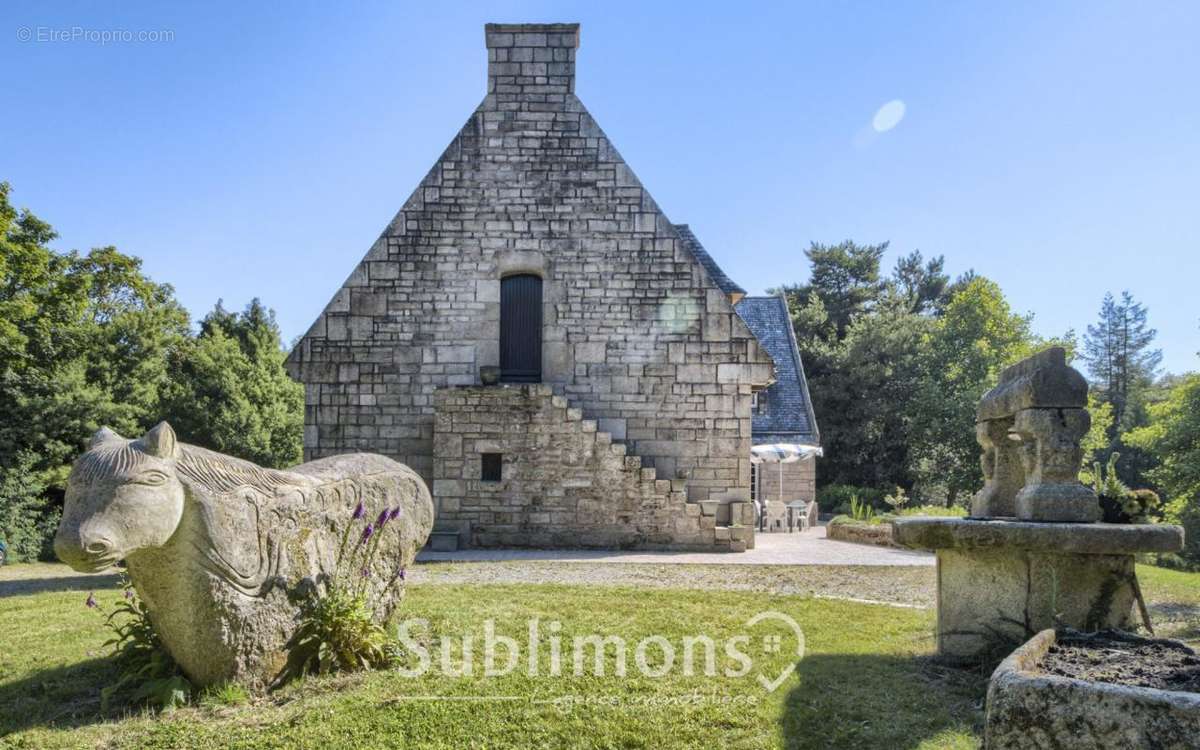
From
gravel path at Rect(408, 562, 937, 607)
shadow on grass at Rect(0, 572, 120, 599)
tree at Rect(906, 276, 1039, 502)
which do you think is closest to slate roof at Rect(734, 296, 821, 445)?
tree at Rect(906, 276, 1039, 502)

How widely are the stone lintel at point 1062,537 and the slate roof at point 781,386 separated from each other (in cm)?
1603

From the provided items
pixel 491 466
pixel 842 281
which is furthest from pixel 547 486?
pixel 842 281

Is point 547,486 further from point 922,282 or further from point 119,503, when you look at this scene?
point 922,282

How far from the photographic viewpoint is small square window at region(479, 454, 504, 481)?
1217cm

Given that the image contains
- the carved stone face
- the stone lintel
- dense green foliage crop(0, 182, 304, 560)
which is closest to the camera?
the carved stone face

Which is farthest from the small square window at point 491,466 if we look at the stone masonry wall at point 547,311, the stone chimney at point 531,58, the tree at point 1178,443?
the tree at point 1178,443

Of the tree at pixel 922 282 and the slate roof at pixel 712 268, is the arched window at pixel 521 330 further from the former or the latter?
the tree at pixel 922 282

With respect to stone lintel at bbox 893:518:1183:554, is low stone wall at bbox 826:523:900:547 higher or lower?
lower

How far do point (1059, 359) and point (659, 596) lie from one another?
13.6 feet

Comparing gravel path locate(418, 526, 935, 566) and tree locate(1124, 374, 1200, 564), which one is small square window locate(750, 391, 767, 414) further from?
tree locate(1124, 374, 1200, 564)

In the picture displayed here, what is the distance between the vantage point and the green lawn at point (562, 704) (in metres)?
3.69

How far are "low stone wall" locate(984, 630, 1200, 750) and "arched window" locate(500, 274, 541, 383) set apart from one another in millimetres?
11133

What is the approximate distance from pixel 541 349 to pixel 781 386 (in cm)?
1295

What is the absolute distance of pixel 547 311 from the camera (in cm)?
1284
